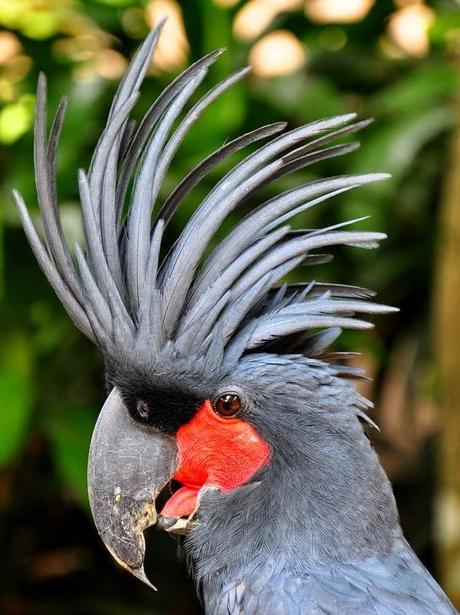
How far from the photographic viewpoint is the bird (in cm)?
177

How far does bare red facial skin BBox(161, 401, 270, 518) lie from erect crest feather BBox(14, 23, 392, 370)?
130mm

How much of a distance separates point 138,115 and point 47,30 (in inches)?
20.4

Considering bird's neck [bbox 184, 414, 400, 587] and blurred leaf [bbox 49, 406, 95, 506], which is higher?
bird's neck [bbox 184, 414, 400, 587]

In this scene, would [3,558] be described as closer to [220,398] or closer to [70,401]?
[70,401]

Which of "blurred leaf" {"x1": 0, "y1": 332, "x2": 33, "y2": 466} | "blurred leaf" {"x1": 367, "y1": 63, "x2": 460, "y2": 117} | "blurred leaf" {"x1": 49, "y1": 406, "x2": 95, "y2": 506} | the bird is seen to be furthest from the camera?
"blurred leaf" {"x1": 367, "y1": 63, "x2": 460, "y2": 117}

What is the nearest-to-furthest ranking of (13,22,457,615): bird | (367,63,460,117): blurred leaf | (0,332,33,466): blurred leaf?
1. (13,22,457,615): bird
2. (0,332,33,466): blurred leaf
3. (367,63,460,117): blurred leaf

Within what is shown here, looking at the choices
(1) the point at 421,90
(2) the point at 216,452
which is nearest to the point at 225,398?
(2) the point at 216,452

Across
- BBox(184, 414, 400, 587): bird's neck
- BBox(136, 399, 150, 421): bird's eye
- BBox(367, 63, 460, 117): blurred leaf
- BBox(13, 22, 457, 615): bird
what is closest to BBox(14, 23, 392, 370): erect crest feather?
BBox(13, 22, 457, 615): bird

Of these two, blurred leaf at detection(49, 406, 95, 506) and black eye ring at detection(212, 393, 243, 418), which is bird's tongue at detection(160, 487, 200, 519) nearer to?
black eye ring at detection(212, 393, 243, 418)

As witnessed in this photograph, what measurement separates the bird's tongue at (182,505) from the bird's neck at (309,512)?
0.26 feet

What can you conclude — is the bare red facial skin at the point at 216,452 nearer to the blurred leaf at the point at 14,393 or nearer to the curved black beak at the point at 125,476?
the curved black beak at the point at 125,476

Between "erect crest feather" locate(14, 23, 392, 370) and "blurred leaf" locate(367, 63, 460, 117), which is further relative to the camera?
"blurred leaf" locate(367, 63, 460, 117)

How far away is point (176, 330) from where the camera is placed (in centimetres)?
180

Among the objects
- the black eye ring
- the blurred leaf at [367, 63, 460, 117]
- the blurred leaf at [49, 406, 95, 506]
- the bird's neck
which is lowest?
the blurred leaf at [49, 406, 95, 506]
